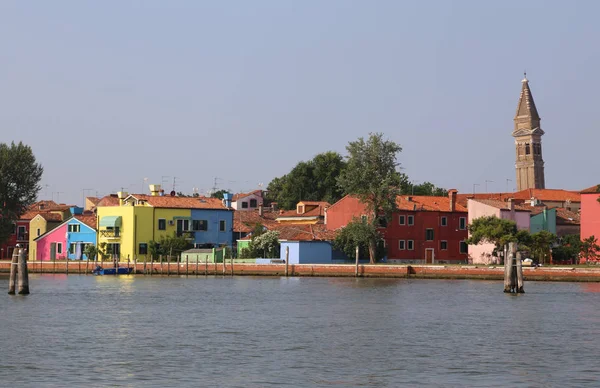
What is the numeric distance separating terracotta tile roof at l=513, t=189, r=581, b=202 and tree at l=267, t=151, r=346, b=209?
23009 mm

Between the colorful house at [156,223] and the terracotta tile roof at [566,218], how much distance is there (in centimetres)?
3229

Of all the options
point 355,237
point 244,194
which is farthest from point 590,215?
point 244,194

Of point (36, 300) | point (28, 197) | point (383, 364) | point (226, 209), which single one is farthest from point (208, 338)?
point (28, 197)

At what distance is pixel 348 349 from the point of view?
36.6m

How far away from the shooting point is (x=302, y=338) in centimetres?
3991

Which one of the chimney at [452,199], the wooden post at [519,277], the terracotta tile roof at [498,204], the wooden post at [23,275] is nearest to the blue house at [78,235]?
the chimney at [452,199]

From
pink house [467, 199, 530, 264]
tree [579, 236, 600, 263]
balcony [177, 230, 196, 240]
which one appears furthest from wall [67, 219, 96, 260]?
tree [579, 236, 600, 263]

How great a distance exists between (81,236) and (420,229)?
3269 cm

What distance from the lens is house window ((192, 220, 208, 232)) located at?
100m

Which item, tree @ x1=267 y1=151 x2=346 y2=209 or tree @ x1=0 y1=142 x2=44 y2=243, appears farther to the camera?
tree @ x1=267 y1=151 x2=346 y2=209

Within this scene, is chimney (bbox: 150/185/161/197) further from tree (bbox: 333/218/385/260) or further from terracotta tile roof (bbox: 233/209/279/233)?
tree (bbox: 333/218/385/260)

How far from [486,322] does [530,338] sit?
6003mm

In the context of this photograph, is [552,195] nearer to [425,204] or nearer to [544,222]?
[544,222]

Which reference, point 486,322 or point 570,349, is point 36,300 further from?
point 570,349
